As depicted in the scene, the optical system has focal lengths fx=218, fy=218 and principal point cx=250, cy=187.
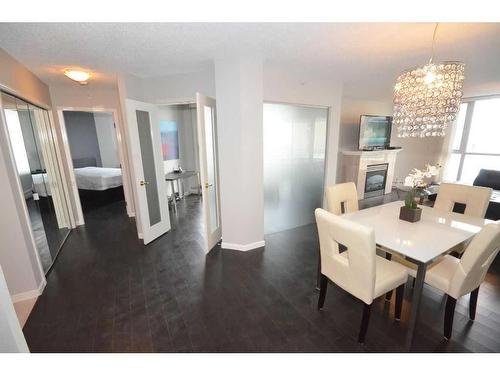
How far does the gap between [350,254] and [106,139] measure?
25.0 feet

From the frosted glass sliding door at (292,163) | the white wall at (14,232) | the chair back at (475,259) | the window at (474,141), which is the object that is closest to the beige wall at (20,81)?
the white wall at (14,232)

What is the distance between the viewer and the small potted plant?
6.22ft

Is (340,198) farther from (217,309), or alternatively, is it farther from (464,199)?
(217,309)

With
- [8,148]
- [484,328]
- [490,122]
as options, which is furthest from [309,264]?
[490,122]

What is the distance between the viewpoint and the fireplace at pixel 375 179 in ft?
17.7

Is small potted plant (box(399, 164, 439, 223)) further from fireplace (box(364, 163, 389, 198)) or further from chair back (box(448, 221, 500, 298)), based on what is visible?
fireplace (box(364, 163, 389, 198))

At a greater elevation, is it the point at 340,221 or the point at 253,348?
the point at 340,221

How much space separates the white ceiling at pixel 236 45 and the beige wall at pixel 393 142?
98.4 inches

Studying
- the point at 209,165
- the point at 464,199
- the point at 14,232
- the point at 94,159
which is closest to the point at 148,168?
the point at 209,165

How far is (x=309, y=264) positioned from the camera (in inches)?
102

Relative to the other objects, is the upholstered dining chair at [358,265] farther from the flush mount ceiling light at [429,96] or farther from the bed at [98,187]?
the bed at [98,187]

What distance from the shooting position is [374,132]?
5219mm
